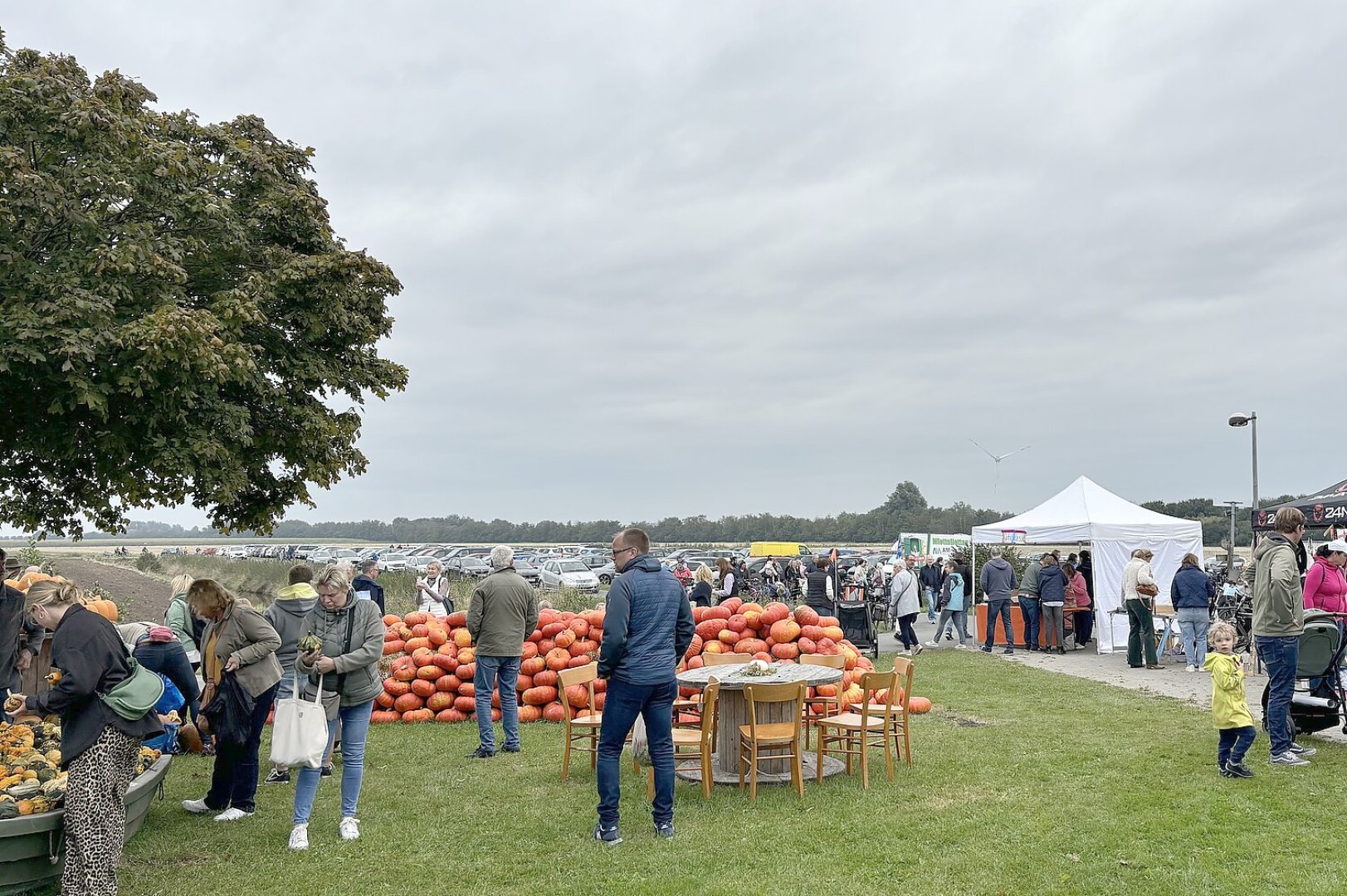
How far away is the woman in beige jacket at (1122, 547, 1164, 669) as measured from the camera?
15.4 meters

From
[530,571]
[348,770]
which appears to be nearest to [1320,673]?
[348,770]

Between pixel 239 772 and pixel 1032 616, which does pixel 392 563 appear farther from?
pixel 239 772

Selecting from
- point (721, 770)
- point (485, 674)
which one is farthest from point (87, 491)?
point (721, 770)

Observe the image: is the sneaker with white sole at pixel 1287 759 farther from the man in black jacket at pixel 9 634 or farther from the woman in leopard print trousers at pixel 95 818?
the man in black jacket at pixel 9 634

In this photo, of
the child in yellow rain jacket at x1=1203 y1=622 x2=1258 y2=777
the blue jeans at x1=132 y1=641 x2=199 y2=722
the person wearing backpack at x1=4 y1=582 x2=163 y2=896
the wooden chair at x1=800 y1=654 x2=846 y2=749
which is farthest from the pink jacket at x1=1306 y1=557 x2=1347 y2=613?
the person wearing backpack at x1=4 y1=582 x2=163 y2=896

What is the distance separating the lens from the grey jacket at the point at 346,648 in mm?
6242

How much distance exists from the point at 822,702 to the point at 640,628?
3.31 metres

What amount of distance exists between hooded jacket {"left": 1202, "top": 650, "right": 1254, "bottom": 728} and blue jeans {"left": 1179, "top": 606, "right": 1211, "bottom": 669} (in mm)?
7932

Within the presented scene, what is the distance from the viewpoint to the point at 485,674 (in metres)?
9.41

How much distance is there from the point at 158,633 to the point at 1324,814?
795 cm

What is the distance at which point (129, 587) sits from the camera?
30.4 m

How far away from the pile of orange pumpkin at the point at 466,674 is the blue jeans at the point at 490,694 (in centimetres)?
143

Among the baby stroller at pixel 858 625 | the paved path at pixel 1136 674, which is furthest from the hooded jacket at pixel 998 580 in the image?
the baby stroller at pixel 858 625

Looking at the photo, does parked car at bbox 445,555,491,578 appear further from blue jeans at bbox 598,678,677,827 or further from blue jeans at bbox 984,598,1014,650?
blue jeans at bbox 598,678,677,827
